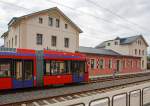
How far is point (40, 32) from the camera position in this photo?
32.6 metres

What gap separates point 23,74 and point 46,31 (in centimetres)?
1798

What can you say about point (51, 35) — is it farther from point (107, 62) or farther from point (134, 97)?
point (134, 97)

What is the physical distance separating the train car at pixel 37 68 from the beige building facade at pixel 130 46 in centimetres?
3486

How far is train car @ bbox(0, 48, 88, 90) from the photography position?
15.4 metres

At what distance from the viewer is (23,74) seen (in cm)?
1603

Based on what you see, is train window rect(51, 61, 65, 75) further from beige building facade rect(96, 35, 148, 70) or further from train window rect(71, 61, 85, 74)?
beige building facade rect(96, 35, 148, 70)

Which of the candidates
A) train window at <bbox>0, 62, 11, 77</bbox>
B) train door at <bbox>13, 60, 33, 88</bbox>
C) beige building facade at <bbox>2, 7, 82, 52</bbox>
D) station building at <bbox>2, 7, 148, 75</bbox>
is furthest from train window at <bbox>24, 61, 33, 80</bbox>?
beige building facade at <bbox>2, 7, 82, 52</bbox>

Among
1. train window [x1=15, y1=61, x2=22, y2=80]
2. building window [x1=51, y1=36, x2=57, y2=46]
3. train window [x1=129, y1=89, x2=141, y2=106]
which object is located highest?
building window [x1=51, y1=36, x2=57, y2=46]

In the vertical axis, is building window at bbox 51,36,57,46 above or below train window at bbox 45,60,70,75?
above

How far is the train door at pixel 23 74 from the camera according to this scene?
618 inches

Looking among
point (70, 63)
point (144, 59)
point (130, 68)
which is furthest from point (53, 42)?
point (144, 59)

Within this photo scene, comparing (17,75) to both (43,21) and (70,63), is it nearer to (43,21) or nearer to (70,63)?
(70,63)

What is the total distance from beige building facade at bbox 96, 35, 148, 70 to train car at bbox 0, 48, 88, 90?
34.9m

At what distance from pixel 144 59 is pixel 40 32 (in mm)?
36642
